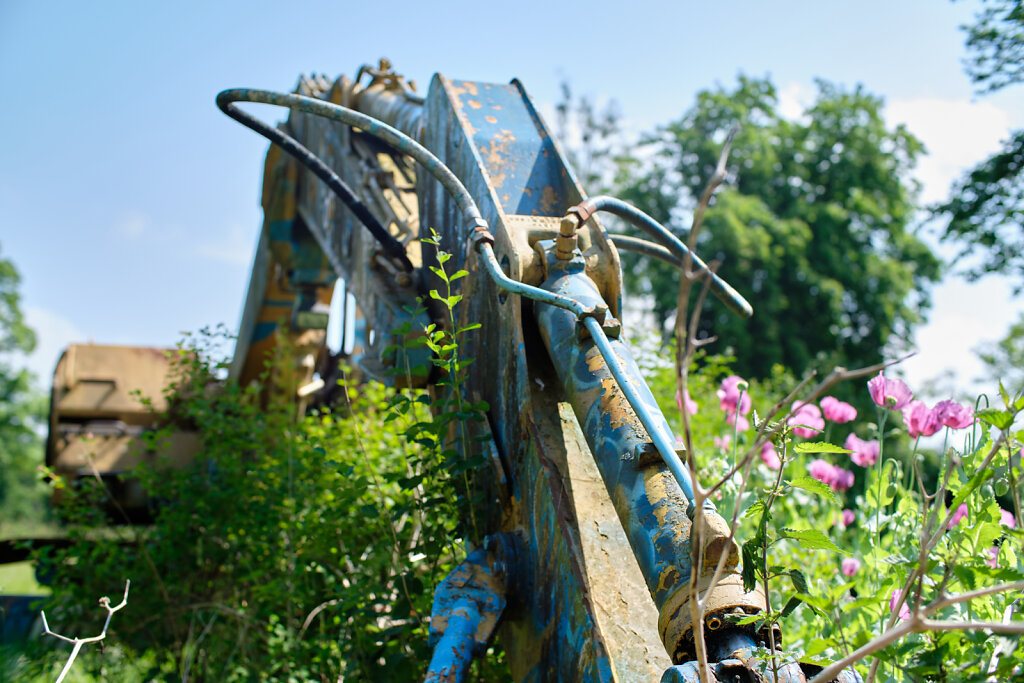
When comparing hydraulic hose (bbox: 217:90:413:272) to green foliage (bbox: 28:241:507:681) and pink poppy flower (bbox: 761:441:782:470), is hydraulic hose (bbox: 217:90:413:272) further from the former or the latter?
pink poppy flower (bbox: 761:441:782:470)

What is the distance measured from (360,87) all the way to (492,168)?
2.22 meters

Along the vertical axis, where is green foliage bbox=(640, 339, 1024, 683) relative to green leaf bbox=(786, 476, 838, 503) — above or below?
below

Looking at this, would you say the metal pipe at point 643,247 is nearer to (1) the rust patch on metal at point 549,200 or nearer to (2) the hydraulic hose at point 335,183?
(1) the rust patch on metal at point 549,200

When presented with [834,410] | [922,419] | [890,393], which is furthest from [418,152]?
[834,410]

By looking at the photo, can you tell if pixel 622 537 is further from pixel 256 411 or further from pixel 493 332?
pixel 256 411

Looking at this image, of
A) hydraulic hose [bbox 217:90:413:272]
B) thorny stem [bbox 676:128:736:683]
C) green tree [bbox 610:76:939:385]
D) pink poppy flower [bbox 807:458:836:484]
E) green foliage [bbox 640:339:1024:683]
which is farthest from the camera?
green tree [bbox 610:76:939:385]

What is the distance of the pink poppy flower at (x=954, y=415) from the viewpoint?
2.83 metres

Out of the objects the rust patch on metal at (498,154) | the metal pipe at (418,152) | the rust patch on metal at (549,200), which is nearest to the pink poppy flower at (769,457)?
the rust patch on metal at (549,200)

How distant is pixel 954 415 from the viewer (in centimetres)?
284

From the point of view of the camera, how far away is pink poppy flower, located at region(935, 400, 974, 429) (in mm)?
2834

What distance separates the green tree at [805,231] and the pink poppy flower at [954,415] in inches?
667

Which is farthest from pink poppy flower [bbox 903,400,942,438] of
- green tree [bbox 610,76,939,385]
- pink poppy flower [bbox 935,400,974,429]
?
green tree [bbox 610,76,939,385]

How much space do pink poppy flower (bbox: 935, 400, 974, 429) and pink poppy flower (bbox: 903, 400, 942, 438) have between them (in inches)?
1.0

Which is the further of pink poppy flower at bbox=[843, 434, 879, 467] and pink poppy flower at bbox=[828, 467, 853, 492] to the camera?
pink poppy flower at bbox=[828, 467, 853, 492]
